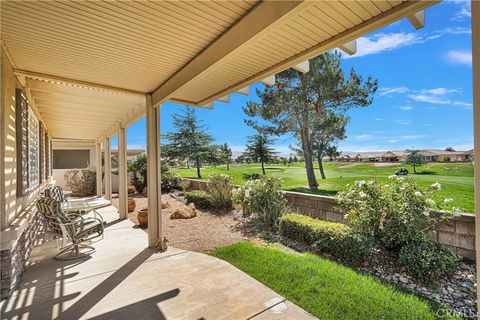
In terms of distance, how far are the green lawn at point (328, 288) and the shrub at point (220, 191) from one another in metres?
3.72

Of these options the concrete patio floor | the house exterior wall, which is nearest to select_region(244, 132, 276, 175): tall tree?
the concrete patio floor

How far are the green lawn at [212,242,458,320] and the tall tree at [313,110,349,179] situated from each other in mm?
9078

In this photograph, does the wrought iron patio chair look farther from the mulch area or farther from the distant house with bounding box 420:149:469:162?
the distant house with bounding box 420:149:469:162

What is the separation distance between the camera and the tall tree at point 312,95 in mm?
11828

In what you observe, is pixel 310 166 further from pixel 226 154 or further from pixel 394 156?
pixel 226 154

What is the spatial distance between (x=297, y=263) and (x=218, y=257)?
125cm

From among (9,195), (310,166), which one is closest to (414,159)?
(310,166)

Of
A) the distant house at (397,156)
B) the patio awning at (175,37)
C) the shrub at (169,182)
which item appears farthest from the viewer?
the shrub at (169,182)

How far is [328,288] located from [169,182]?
10.6 m

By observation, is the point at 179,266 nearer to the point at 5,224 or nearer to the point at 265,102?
the point at 5,224

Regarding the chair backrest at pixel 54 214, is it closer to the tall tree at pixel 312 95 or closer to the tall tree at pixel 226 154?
the tall tree at pixel 312 95

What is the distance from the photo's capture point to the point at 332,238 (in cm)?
411

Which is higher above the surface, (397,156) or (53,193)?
(397,156)

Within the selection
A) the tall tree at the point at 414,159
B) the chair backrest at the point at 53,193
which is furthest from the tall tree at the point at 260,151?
the chair backrest at the point at 53,193
